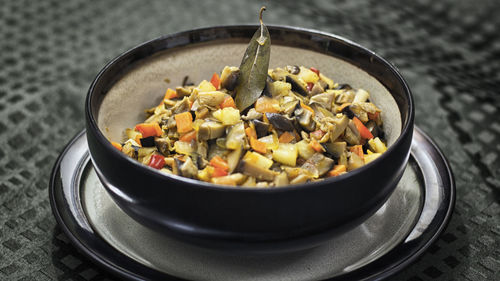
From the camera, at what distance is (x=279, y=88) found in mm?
2098

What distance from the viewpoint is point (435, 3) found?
426cm

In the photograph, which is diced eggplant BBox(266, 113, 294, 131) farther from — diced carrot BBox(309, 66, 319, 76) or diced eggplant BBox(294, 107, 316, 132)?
diced carrot BBox(309, 66, 319, 76)

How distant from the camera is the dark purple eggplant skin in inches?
59.0

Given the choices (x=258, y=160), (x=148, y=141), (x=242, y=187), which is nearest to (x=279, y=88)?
(x=258, y=160)

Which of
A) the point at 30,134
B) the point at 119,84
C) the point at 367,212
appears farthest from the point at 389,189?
the point at 30,134

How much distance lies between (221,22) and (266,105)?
80.5 inches

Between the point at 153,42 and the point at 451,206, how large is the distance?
1.34 metres

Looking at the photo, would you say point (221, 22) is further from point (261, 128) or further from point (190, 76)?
point (261, 128)

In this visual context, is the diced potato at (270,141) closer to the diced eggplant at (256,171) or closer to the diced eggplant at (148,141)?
the diced eggplant at (256,171)

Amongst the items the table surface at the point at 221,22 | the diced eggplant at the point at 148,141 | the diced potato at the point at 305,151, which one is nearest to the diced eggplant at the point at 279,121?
the diced potato at the point at 305,151

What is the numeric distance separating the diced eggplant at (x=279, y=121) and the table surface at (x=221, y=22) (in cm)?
68

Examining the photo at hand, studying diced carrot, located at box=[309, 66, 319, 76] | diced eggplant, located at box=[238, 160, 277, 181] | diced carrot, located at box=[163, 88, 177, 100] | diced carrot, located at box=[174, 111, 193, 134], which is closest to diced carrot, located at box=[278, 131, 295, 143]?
diced eggplant, located at box=[238, 160, 277, 181]

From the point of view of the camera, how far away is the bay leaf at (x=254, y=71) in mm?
2058

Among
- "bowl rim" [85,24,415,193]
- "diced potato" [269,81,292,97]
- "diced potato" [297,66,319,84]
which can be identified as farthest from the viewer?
"diced potato" [297,66,319,84]
